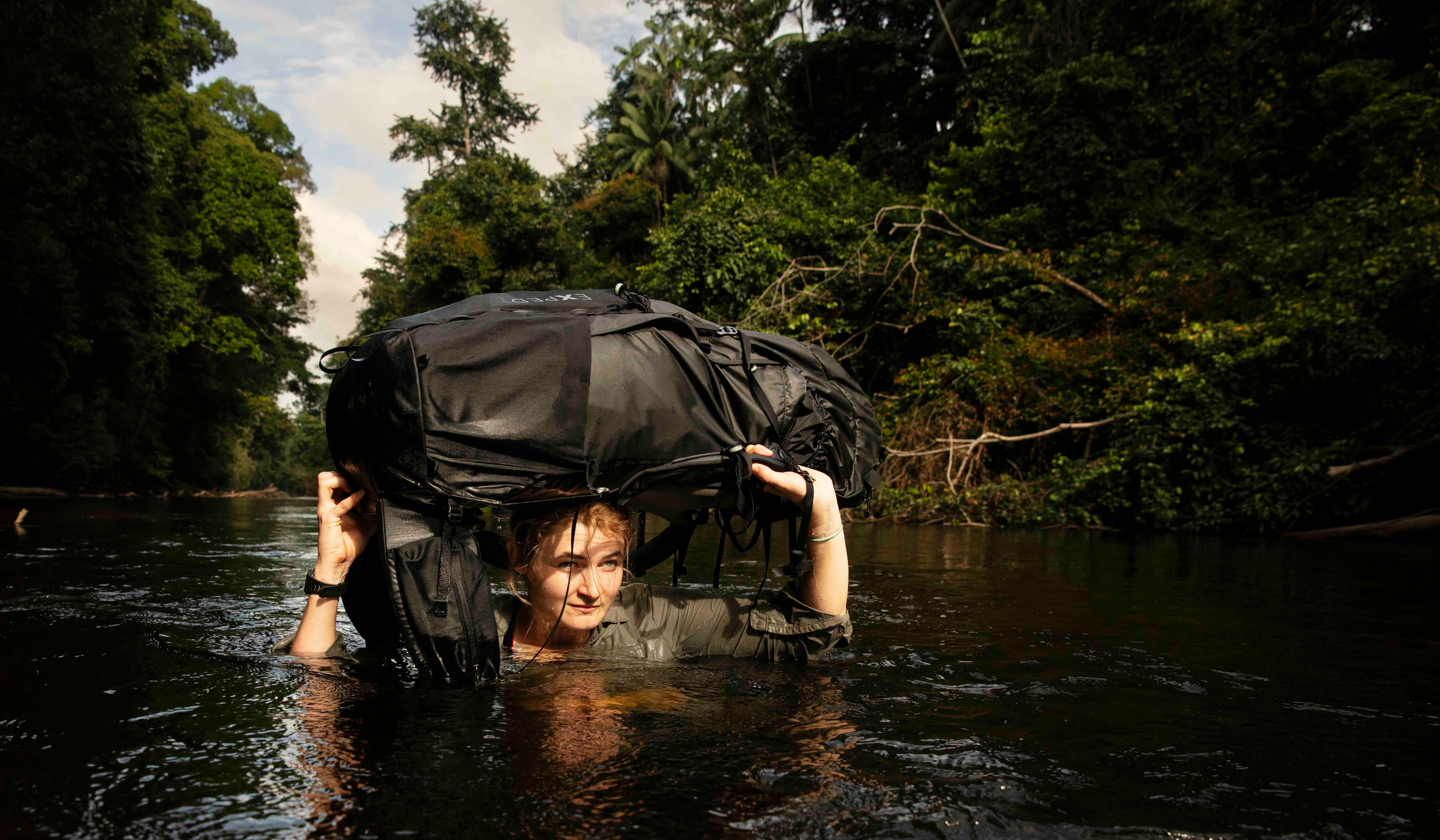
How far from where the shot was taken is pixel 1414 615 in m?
4.67

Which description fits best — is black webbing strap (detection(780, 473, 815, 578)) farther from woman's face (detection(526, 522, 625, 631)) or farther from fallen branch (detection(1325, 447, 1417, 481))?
fallen branch (detection(1325, 447, 1417, 481))

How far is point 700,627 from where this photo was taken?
3209mm

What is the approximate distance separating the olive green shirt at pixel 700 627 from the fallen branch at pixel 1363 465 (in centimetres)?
977

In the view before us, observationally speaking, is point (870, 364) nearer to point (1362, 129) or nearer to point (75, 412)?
point (1362, 129)

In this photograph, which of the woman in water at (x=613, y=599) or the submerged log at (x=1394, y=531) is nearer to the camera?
the woman in water at (x=613, y=599)

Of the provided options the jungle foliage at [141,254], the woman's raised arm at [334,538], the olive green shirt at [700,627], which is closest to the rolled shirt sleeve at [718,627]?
the olive green shirt at [700,627]

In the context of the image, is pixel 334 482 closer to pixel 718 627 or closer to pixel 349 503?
pixel 349 503

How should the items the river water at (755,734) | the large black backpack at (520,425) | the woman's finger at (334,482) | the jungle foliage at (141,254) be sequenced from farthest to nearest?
the jungle foliage at (141,254) → the woman's finger at (334,482) → the large black backpack at (520,425) → the river water at (755,734)

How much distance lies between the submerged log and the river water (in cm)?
694

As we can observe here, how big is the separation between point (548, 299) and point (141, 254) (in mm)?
20399

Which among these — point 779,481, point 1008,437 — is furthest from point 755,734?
point 1008,437

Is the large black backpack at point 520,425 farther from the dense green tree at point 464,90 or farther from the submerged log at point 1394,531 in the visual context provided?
the dense green tree at point 464,90

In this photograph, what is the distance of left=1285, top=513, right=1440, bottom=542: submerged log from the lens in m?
9.82

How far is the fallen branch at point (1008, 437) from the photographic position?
1172 centimetres
